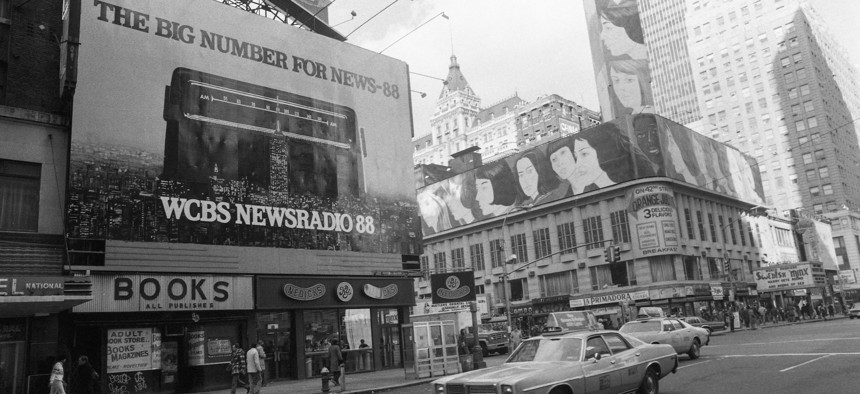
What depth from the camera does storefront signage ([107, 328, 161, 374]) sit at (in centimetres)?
2236

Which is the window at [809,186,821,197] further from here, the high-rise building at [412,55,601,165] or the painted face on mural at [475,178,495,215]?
the painted face on mural at [475,178,495,215]

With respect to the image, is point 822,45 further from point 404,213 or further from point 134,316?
point 134,316

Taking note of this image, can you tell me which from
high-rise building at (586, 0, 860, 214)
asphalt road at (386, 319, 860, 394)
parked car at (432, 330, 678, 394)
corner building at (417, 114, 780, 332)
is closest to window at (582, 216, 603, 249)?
corner building at (417, 114, 780, 332)

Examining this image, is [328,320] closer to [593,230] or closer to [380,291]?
[380,291]

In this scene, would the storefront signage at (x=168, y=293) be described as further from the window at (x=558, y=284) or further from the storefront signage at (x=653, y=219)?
the window at (x=558, y=284)

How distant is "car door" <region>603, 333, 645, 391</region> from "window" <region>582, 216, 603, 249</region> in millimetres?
48841

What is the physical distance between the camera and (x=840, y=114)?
4493 inches

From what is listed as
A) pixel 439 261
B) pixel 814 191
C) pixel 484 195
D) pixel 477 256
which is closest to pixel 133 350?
pixel 477 256

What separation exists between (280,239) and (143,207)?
6.07 m

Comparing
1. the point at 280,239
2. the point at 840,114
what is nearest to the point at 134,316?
the point at 280,239

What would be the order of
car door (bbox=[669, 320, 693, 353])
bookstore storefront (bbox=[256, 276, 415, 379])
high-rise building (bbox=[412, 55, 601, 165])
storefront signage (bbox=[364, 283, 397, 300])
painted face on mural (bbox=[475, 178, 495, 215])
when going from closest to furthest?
car door (bbox=[669, 320, 693, 353]) → bookstore storefront (bbox=[256, 276, 415, 379]) → storefront signage (bbox=[364, 283, 397, 300]) → painted face on mural (bbox=[475, 178, 495, 215]) → high-rise building (bbox=[412, 55, 601, 165])

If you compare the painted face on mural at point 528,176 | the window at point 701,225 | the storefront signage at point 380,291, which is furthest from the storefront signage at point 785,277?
the storefront signage at point 380,291

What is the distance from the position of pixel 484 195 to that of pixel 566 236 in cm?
1247

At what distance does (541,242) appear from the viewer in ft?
214
